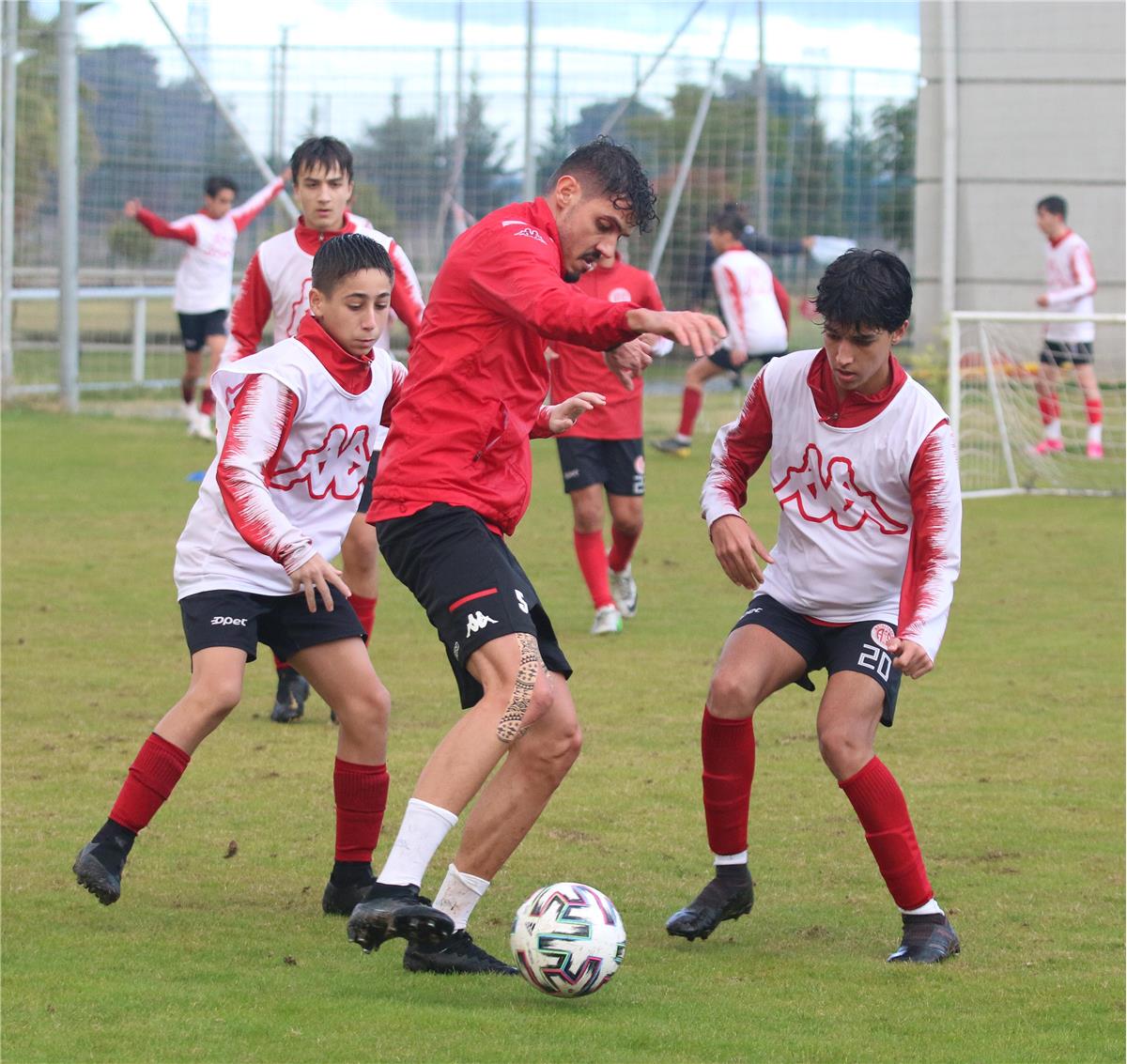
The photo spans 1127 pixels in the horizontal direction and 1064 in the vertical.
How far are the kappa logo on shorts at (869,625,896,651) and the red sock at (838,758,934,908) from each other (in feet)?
1.11

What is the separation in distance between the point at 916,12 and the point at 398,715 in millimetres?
14761

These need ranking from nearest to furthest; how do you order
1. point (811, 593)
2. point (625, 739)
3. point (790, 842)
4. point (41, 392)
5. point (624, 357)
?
point (624, 357)
point (811, 593)
point (790, 842)
point (625, 739)
point (41, 392)

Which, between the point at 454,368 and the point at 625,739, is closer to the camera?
the point at 454,368

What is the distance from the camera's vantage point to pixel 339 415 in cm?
486

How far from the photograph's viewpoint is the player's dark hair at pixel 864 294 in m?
4.52

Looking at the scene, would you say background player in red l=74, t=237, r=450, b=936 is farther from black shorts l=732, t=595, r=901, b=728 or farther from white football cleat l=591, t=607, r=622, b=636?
white football cleat l=591, t=607, r=622, b=636

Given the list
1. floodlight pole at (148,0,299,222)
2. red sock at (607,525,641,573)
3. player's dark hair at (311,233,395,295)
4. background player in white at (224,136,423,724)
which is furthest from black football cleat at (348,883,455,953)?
floodlight pole at (148,0,299,222)

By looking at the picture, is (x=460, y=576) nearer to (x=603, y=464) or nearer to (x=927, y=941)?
(x=927, y=941)

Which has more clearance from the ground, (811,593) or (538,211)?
(538,211)

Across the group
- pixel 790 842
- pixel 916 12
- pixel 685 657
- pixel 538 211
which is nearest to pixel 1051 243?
pixel 916 12

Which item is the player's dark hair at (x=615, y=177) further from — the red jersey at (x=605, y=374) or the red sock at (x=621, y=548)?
the red sock at (x=621, y=548)

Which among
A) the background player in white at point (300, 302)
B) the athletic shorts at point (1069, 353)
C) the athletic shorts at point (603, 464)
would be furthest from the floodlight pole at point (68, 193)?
the background player in white at point (300, 302)

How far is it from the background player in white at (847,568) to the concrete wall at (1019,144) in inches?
581

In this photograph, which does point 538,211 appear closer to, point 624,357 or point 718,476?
point 624,357
